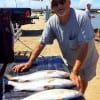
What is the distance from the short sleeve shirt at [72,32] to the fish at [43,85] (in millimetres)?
663

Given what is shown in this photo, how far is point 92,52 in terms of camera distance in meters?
5.56

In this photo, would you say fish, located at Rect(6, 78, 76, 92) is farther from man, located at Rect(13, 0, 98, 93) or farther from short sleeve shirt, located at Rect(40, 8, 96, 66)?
short sleeve shirt, located at Rect(40, 8, 96, 66)

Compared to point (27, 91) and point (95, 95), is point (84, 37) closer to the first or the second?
point (27, 91)

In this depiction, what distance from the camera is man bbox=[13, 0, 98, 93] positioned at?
15.7ft

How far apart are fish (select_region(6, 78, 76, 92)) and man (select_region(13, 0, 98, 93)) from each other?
132 mm

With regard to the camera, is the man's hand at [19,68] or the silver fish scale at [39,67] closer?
the silver fish scale at [39,67]

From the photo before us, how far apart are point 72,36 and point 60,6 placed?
58 cm

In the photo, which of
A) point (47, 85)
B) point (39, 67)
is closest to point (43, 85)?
point (47, 85)

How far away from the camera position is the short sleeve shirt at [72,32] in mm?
4996

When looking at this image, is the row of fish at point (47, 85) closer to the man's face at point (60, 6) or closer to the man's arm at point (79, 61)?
the man's arm at point (79, 61)

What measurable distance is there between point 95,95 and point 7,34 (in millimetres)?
2623

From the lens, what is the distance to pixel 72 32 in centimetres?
509

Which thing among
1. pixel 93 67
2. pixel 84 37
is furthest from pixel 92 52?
pixel 84 37

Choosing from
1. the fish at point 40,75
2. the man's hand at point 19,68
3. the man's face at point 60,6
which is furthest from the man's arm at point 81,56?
the man's hand at point 19,68
